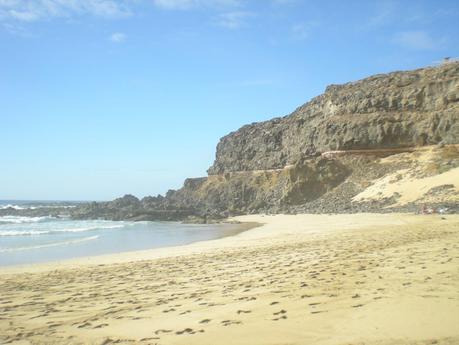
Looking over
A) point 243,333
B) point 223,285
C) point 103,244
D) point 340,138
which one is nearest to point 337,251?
point 223,285

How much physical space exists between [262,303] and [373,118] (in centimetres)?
4127

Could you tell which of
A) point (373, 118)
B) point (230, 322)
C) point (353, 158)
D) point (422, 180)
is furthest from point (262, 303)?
point (373, 118)

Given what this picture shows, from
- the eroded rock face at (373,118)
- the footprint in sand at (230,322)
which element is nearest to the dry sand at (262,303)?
the footprint in sand at (230,322)

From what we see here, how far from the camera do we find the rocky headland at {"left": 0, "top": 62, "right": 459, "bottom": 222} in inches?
1289

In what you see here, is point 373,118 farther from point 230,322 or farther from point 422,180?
point 230,322

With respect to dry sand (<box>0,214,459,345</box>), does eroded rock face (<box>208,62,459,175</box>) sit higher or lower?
higher

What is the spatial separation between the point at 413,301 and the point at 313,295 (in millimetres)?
1274

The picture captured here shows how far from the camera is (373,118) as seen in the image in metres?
43.7

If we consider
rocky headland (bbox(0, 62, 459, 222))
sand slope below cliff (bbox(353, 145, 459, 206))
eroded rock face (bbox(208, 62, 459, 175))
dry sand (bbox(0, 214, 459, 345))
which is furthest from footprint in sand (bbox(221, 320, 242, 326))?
eroded rock face (bbox(208, 62, 459, 175))

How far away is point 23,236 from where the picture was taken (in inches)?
1040

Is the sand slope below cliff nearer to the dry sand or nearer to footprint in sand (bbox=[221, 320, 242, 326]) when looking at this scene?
the dry sand

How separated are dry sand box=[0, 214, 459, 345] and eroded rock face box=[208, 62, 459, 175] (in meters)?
33.9

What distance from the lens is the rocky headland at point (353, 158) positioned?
32.8 meters

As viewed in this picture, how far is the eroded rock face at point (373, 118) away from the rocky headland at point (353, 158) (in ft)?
0.32
